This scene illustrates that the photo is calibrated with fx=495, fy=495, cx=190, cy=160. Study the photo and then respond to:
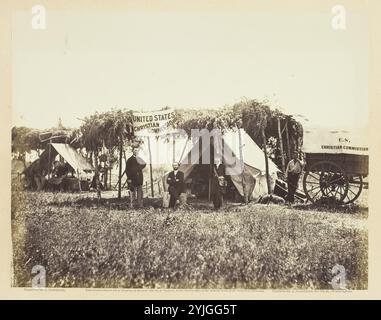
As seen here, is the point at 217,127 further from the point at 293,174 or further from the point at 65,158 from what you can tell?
the point at 65,158

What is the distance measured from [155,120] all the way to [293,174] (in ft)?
4.10

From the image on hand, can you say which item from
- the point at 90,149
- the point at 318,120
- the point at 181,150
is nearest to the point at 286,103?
the point at 318,120

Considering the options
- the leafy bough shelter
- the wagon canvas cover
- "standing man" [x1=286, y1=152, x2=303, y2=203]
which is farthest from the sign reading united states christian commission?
the wagon canvas cover

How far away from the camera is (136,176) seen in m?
4.20

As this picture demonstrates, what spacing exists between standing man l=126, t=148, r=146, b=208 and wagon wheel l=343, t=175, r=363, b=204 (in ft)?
5.64

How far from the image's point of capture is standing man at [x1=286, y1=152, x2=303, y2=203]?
13.7 feet

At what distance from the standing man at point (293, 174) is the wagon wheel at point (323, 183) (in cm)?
7

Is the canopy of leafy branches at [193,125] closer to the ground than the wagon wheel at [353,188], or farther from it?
farther from it

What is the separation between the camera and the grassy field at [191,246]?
4113 mm

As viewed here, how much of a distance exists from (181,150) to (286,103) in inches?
37.9

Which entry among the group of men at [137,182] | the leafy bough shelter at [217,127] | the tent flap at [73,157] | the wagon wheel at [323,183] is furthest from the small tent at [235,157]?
the tent flap at [73,157]

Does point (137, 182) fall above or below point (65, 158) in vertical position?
below

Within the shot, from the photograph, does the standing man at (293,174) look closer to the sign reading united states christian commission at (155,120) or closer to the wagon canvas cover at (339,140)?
the wagon canvas cover at (339,140)

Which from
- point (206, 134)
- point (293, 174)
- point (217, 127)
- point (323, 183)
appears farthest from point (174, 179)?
point (323, 183)
